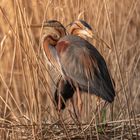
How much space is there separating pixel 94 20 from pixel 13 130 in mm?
1051

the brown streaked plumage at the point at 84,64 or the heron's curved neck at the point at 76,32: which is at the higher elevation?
the heron's curved neck at the point at 76,32

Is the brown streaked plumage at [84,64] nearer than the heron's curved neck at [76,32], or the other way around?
the brown streaked plumage at [84,64]

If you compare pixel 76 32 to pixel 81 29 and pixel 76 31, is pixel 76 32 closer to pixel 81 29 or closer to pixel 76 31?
pixel 76 31

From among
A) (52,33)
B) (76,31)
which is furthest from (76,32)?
(52,33)

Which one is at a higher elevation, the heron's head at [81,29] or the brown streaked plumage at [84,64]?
the heron's head at [81,29]

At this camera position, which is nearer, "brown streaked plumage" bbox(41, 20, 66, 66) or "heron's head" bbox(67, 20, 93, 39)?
"heron's head" bbox(67, 20, 93, 39)

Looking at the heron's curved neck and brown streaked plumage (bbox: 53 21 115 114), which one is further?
the heron's curved neck

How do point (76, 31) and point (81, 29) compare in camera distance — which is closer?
point (81, 29)

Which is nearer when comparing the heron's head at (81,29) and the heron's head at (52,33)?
the heron's head at (81,29)

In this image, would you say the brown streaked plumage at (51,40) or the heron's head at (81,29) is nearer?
the heron's head at (81,29)

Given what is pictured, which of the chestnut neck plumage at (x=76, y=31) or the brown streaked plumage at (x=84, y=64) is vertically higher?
the chestnut neck plumage at (x=76, y=31)

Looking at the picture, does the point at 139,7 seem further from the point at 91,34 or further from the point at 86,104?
the point at 91,34

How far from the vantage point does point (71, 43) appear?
3273 millimetres

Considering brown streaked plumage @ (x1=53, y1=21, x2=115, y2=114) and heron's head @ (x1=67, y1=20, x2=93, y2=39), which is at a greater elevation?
heron's head @ (x1=67, y1=20, x2=93, y2=39)
